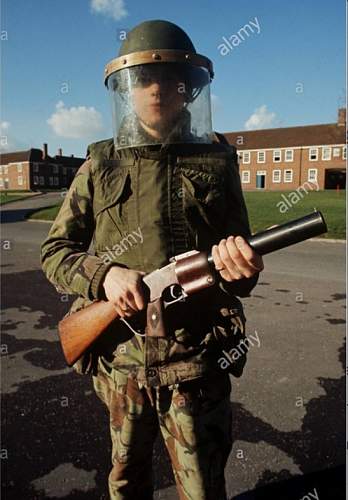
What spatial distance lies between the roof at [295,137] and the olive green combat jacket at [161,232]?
5417 cm

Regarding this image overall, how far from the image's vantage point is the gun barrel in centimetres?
161

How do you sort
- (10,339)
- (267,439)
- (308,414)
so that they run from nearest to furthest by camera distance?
(267,439)
(308,414)
(10,339)

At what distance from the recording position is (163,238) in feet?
6.00

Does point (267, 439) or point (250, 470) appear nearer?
point (250, 470)

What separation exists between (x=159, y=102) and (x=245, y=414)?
2.86m

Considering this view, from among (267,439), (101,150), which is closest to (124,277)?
(101,150)

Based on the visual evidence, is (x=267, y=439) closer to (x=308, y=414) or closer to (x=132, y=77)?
(x=308, y=414)

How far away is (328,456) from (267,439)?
1.53ft

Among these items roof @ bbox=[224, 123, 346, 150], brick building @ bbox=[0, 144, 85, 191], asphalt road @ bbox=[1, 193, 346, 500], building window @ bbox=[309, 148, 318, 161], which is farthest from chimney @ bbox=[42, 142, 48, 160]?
asphalt road @ bbox=[1, 193, 346, 500]

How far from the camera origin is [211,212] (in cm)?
185

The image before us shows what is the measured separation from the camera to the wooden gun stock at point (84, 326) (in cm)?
187

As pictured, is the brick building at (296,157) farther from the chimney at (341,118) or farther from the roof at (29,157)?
the roof at (29,157)

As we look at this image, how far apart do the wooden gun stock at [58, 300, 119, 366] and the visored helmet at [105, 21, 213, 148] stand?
806 mm

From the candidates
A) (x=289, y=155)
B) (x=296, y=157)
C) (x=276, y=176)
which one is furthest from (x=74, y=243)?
(x=276, y=176)
